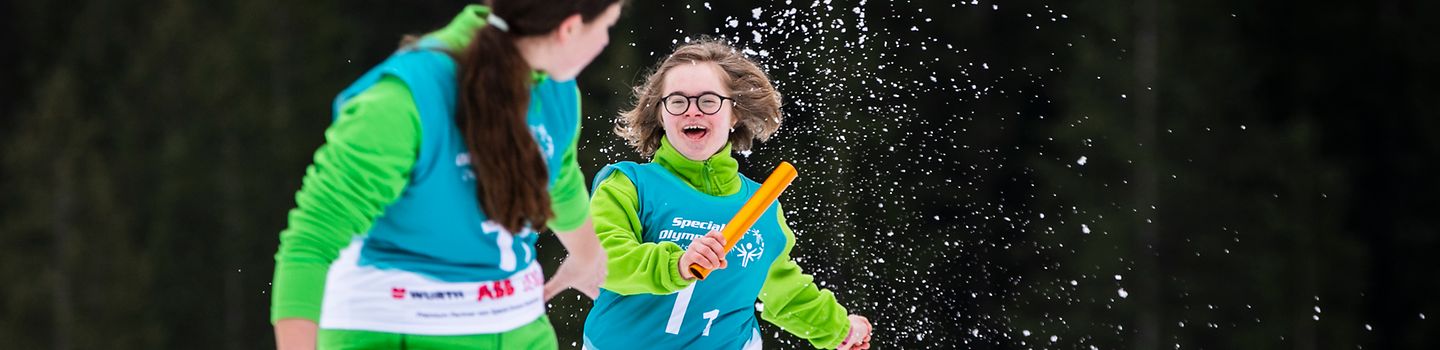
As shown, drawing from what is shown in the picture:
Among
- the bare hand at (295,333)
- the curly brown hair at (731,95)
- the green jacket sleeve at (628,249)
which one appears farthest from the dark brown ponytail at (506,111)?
the curly brown hair at (731,95)

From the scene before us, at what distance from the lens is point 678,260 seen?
11.9ft

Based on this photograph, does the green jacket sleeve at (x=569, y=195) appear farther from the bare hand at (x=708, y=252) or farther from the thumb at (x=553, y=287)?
the bare hand at (x=708, y=252)

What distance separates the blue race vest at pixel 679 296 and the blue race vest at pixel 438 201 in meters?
1.46

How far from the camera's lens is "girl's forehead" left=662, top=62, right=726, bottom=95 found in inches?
165

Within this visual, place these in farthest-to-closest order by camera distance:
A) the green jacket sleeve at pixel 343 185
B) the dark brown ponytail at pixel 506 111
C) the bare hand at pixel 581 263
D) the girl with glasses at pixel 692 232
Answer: the girl with glasses at pixel 692 232, the bare hand at pixel 581 263, the dark brown ponytail at pixel 506 111, the green jacket sleeve at pixel 343 185

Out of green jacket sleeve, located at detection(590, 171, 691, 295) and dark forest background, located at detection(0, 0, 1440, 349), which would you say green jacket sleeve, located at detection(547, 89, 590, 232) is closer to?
green jacket sleeve, located at detection(590, 171, 691, 295)

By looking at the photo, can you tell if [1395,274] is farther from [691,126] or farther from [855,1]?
[691,126]


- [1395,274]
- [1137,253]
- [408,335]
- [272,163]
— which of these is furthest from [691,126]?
[272,163]

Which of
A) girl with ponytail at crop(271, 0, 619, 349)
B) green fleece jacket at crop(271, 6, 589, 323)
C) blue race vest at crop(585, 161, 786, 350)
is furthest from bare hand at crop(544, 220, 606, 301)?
blue race vest at crop(585, 161, 786, 350)

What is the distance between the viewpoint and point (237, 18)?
22703 millimetres

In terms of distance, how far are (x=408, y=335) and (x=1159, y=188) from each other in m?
14.1

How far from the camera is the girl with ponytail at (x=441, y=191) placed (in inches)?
88.1

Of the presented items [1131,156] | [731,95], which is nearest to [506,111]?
[731,95]

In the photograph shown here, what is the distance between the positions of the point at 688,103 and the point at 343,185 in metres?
2.01
